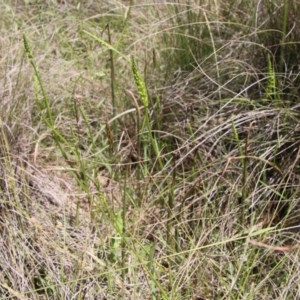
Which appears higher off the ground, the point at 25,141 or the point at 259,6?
the point at 259,6

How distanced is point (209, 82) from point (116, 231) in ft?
1.89

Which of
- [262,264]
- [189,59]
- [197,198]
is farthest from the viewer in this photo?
[189,59]

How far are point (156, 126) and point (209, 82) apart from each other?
0.66 ft

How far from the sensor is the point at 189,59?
2275mm

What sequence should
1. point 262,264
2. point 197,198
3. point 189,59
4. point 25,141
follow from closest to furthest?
point 262,264 < point 197,198 < point 25,141 < point 189,59

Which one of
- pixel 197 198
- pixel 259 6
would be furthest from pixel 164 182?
pixel 259 6

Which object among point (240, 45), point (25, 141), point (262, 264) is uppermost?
point (240, 45)

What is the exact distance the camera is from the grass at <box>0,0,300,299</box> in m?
1.73

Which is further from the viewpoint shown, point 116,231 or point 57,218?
point 57,218

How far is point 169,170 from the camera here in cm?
204

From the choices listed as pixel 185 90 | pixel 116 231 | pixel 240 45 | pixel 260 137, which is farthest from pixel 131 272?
pixel 240 45

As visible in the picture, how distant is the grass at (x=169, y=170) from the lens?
1730 mm

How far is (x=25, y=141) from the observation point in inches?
82.0

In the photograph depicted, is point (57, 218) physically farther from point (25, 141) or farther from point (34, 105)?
point (34, 105)
